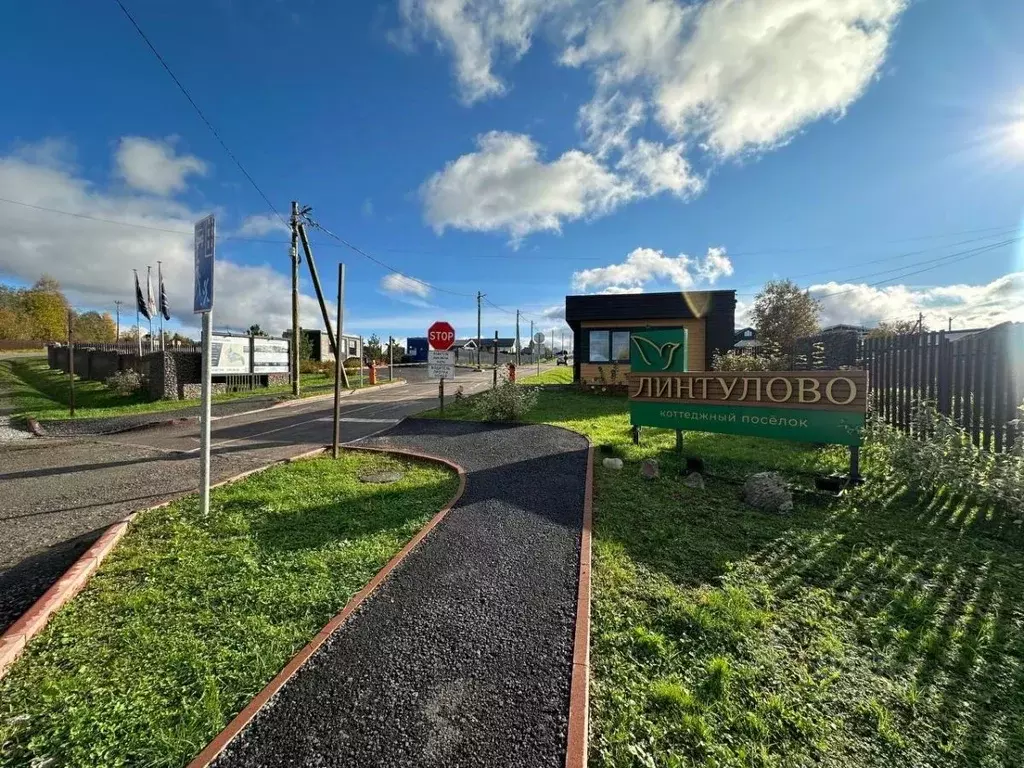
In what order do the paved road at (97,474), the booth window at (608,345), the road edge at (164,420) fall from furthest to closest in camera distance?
the booth window at (608,345), the road edge at (164,420), the paved road at (97,474)

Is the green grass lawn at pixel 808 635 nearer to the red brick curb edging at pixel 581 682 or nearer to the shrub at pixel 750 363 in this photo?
the red brick curb edging at pixel 581 682

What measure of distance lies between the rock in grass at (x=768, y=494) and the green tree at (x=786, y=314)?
76.5ft

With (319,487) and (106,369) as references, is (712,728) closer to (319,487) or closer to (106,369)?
(319,487)

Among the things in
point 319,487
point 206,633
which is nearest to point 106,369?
point 319,487

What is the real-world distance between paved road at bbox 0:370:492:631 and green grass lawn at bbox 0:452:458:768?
0.53 meters

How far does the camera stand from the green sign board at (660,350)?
350 inches

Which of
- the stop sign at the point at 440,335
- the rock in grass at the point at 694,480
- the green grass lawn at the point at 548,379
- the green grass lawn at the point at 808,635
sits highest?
the stop sign at the point at 440,335

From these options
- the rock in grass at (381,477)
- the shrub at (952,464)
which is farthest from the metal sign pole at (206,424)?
the shrub at (952,464)

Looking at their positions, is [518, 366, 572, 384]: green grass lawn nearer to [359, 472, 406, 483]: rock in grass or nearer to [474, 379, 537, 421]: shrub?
[474, 379, 537, 421]: shrub

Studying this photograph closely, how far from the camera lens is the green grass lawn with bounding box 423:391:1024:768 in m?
1.93

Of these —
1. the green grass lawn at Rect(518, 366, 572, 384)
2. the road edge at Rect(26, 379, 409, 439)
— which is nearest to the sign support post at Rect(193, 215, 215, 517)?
the road edge at Rect(26, 379, 409, 439)

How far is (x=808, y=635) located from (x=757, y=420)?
12.9 ft

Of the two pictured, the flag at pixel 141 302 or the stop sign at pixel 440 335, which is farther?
the flag at pixel 141 302

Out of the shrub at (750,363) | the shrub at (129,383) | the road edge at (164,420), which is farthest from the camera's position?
the shrub at (129,383)
